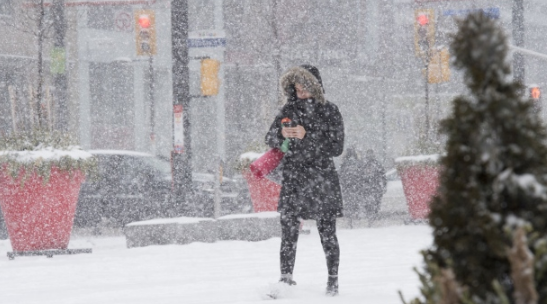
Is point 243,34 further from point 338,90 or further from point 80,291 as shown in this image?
point 80,291

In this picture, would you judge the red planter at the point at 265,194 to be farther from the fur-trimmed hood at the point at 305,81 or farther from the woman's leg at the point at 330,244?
the woman's leg at the point at 330,244

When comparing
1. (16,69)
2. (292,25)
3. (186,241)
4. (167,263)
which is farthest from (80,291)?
(292,25)

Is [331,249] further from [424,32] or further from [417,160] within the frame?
[424,32]

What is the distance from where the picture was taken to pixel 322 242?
7.03m

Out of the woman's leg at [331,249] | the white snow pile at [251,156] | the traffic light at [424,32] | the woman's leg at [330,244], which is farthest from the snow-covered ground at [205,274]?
the traffic light at [424,32]

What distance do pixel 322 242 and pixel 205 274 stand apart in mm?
2167

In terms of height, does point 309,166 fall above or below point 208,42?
below

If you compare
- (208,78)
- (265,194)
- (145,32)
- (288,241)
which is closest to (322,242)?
(288,241)

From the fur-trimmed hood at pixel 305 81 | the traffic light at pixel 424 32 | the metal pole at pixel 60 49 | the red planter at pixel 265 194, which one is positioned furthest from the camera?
the traffic light at pixel 424 32

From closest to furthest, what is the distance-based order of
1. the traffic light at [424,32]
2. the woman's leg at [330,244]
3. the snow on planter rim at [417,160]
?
the woman's leg at [330,244] → the snow on planter rim at [417,160] → the traffic light at [424,32]

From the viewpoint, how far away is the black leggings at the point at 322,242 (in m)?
6.96

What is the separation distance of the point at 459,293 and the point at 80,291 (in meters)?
5.95

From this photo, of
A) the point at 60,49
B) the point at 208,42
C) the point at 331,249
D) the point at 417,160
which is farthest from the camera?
the point at 417,160

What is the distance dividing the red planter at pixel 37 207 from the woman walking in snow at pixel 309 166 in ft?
15.4
